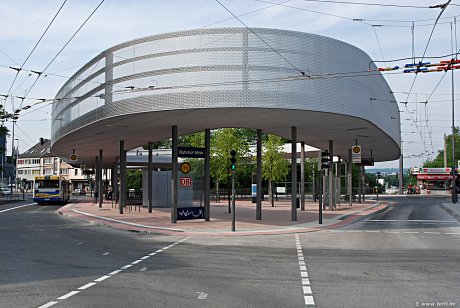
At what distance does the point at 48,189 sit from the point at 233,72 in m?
35.2

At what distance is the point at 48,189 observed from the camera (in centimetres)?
5012

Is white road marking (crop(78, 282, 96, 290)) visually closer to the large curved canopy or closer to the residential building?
the large curved canopy

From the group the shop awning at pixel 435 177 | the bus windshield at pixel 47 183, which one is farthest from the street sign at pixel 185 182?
the shop awning at pixel 435 177

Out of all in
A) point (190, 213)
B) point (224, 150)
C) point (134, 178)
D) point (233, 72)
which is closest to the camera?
point (233, 72)

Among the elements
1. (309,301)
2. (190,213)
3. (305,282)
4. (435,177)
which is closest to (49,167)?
(435,177)

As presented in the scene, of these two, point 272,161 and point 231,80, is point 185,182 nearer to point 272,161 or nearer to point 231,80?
point 231,80

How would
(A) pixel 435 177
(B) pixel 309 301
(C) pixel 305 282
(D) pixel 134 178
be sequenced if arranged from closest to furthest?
(B) pixel 309 301 → (C) pixel 305 282 → (A) pixel 435 177 → (D) pixel 134 178

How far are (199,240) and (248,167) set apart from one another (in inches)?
1558

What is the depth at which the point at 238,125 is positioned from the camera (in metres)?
26.7

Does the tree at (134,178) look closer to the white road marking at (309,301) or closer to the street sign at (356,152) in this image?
the street sign at (356,152)

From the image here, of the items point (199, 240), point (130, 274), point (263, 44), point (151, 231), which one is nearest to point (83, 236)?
point (151, 231)

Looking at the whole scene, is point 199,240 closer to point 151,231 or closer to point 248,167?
point 151,231

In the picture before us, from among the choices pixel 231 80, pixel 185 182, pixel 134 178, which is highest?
pixel 231 80

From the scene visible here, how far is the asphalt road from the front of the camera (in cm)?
837
